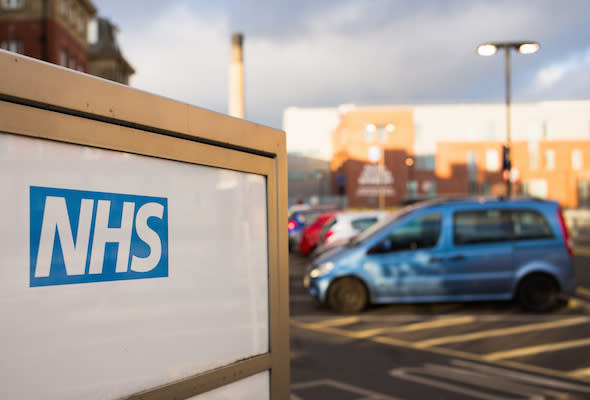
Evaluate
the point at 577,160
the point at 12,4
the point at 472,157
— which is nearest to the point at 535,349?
the point at 12,4

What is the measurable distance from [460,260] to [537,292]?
131cm

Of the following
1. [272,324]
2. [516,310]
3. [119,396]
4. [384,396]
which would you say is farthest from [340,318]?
[119,396]

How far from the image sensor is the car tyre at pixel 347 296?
9328 mm

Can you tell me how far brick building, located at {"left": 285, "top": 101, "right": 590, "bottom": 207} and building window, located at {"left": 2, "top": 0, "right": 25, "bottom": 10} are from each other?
106 ft

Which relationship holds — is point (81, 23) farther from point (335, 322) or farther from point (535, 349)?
point (535, 349)

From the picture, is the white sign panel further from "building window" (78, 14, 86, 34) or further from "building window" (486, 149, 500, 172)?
"building window" (486, 149, 500, 172)

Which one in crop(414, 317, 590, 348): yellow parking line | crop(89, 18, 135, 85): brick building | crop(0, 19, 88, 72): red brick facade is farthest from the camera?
crop(89, 18, 135, 85): brick building

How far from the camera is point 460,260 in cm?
918

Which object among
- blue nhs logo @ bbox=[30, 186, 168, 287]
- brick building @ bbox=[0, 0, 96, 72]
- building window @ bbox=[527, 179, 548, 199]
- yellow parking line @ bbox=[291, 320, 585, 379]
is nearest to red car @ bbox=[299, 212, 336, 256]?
yellow parking line @ bbox=[291, 320, 585, 379]

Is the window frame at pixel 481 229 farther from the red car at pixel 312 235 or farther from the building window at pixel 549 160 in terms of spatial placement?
the building window at pixel 549 160

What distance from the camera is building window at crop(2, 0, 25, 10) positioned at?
3444 cm

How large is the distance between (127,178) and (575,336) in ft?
24.4

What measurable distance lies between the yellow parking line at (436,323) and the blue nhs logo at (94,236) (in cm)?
682

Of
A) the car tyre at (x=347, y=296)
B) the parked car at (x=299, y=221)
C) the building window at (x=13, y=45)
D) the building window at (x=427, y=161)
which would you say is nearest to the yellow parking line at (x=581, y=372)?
the car tyre at (x=347, y=296)
